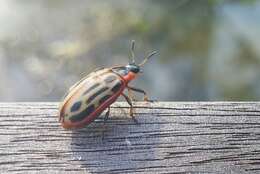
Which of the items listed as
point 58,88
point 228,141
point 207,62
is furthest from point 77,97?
point 207,62

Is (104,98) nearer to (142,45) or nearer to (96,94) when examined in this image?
(96,94)

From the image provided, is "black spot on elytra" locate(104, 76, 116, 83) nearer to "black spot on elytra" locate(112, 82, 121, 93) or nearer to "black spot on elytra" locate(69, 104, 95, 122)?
"black spot on elytra" locate(112, 82, 121, 93)

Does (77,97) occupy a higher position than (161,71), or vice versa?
(161,71)

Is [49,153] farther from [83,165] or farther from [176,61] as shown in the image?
[176,61]

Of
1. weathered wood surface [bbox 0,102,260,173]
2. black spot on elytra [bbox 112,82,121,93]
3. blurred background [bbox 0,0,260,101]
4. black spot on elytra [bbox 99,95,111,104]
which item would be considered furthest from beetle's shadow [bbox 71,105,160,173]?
blurred background [bbox 0,0,260,101]

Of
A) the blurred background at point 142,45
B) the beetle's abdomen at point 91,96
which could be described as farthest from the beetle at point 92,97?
the blurred background at point 142,45

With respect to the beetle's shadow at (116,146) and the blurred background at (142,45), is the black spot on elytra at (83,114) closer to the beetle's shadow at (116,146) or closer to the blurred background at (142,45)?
the beetle's shadow at (116,146)
